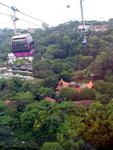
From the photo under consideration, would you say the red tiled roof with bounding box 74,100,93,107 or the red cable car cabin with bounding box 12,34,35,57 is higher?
the red cable car cabin with bounding box 12,34,35,57

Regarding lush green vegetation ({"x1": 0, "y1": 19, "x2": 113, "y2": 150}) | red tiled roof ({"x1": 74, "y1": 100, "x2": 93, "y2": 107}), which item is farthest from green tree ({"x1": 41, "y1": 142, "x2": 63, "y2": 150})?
red tiled roof ({"x1": 74, "y1": 100, "x2": 93, "y2": 107})

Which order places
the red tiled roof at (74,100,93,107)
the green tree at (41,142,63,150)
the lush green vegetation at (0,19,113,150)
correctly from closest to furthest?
Answer: the green tree at (41,142,63,150) < the lush green vegetation at (0,19,113,150) < the red tiled roof at (74,100,93,107)

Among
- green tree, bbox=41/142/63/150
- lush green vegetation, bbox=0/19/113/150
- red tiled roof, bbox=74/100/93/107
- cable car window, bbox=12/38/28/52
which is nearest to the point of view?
green tree, bbox=41/142/63/150

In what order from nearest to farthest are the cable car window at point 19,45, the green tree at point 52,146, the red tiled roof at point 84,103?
1. the green tree at point 52,146
2. the red tiled roof at point 84,103
3. the cable car window at point 19,45

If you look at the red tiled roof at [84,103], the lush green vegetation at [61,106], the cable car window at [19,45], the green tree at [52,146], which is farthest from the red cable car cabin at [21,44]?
the green tree at [52,146]

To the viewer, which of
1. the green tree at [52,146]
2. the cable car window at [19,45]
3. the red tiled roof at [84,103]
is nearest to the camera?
the green tree at [52,146]

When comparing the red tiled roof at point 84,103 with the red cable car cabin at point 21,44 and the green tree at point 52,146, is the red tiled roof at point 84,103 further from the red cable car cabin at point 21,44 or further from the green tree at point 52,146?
the red cable car cabin at point 21,44

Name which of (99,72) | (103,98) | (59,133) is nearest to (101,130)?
(59,133)

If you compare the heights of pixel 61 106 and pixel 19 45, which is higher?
pixel 19 45

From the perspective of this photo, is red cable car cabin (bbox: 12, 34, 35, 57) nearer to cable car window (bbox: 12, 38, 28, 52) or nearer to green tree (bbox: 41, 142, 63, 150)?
cable car window (bbox: 12, 38, 28, 52)

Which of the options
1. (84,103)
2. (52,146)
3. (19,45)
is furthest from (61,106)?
(19,45)

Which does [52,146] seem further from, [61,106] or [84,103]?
[84,103]
